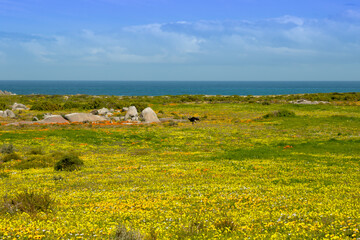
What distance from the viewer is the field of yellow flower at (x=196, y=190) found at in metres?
9.58

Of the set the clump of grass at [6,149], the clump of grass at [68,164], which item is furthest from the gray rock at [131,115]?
the clump of grass at [68,164]

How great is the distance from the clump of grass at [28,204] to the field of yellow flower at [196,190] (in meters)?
0.27

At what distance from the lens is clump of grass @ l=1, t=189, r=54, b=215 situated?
11.7 metres

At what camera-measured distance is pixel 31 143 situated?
34625 millimetres

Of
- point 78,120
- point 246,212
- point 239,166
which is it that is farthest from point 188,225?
point 78,120

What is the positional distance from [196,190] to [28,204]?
7.28 m

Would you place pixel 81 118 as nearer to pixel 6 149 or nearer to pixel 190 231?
pixel 6 149

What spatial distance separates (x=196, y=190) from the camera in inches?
592

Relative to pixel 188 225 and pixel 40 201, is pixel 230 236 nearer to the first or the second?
pixel 188 225

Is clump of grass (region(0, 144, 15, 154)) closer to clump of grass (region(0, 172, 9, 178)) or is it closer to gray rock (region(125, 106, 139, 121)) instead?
clump of grass (region(0, 172, 9, 178))

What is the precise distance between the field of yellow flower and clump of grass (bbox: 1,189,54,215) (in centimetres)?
27

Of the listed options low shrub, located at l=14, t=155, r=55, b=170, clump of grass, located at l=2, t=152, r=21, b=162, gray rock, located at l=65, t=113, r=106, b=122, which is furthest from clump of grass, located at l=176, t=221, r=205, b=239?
gray rock, located at l=65, t=113, r=106, b=122

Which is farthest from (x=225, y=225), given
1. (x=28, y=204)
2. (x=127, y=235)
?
(x=28, y=204)

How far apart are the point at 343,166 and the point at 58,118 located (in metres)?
47.5
